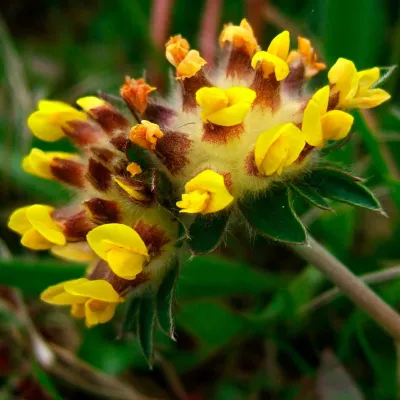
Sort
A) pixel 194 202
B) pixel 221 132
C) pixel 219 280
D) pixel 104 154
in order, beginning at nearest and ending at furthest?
pixel 194 202 → pixel 221 132 → pixel 104 154 → pixel 219 280

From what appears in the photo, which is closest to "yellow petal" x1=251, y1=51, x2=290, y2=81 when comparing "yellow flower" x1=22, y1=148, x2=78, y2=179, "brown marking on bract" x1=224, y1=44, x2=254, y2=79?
"brown marking on bract" x1=224, y1=44, x2=254, y2=79

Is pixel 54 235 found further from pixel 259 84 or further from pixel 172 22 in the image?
pixel 172 22

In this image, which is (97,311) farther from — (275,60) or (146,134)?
(275,60)

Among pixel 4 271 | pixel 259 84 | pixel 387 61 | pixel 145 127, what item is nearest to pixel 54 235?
pixel 145 127

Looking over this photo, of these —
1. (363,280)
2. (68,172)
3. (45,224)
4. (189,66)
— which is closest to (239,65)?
(189,66)

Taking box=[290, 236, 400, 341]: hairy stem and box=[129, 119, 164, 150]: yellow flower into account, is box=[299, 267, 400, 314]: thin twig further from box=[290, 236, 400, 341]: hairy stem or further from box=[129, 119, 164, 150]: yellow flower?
box=[129, 119, 164, 150]: yellow flower
